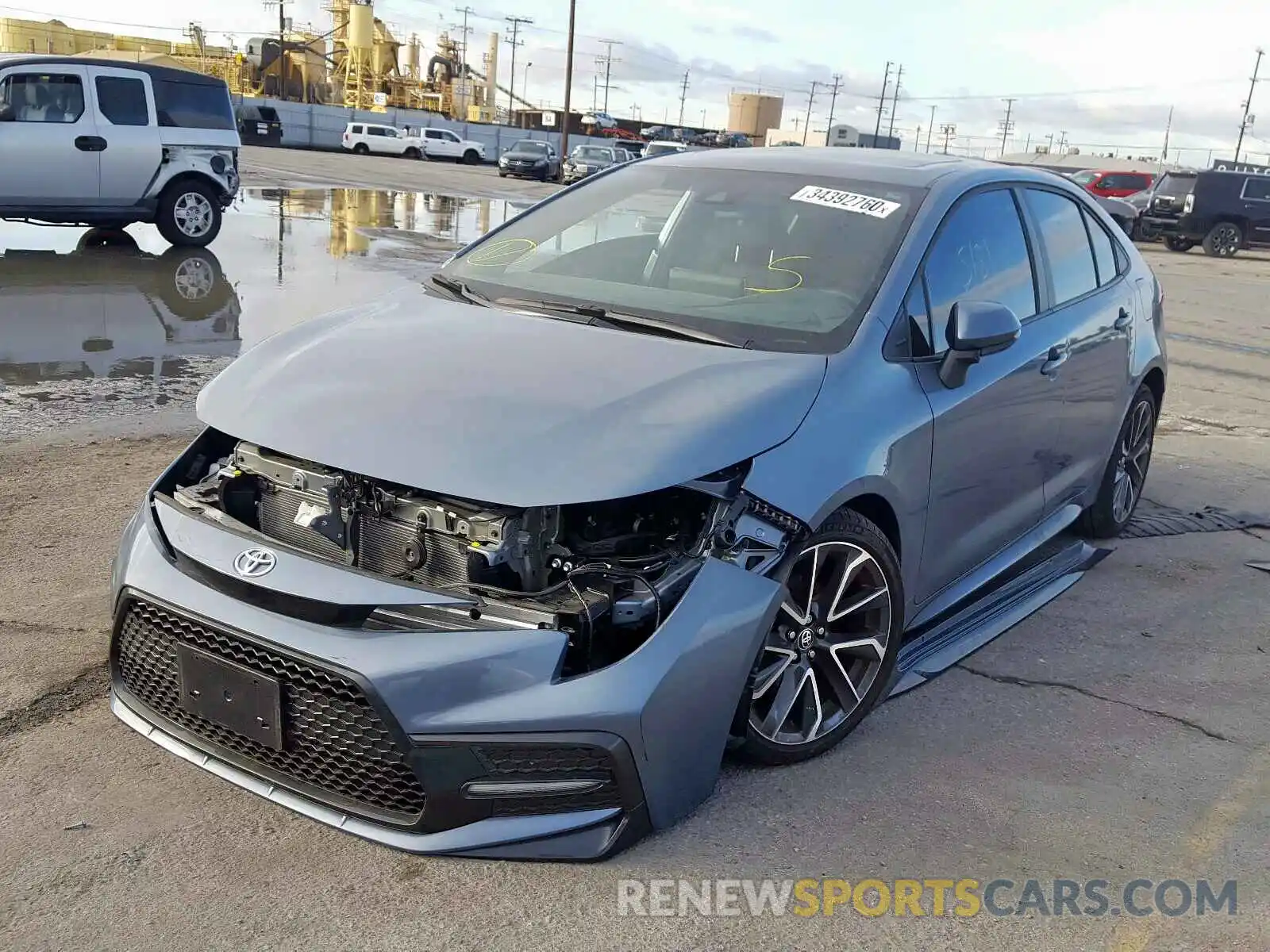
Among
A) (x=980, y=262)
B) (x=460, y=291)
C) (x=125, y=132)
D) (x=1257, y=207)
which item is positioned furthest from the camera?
(x=1257, y=207)

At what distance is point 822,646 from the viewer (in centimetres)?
330

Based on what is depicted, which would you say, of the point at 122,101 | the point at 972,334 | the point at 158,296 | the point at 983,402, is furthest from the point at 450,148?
the point at 972,334

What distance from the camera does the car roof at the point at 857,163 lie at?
418 cm

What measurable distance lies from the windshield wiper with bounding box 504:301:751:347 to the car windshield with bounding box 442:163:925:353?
0.03 m

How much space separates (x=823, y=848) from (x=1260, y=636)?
2611mm

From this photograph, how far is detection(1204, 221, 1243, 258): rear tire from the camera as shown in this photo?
28312 mm

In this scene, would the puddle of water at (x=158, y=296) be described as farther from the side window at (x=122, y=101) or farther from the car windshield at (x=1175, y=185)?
the car windshield at (x=1175, y=185)

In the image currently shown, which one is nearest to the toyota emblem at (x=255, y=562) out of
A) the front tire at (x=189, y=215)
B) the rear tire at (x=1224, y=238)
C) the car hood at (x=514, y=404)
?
the car hood at (x=514, y=404)

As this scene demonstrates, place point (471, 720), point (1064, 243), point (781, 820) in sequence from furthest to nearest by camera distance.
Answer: point (1064, 243)
point (781, 820)
point (471, 720)

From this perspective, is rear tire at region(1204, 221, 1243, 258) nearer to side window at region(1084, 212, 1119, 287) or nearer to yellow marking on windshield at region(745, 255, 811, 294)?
side window at region(1084, 212, 1119, 287)

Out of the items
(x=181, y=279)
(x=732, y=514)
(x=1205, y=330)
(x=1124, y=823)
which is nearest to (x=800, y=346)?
(x=732, y=514)

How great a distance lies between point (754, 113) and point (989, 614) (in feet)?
371

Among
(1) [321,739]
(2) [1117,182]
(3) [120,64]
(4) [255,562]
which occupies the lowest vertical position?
(1) [321,739]

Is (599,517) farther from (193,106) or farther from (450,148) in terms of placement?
(450,148)
